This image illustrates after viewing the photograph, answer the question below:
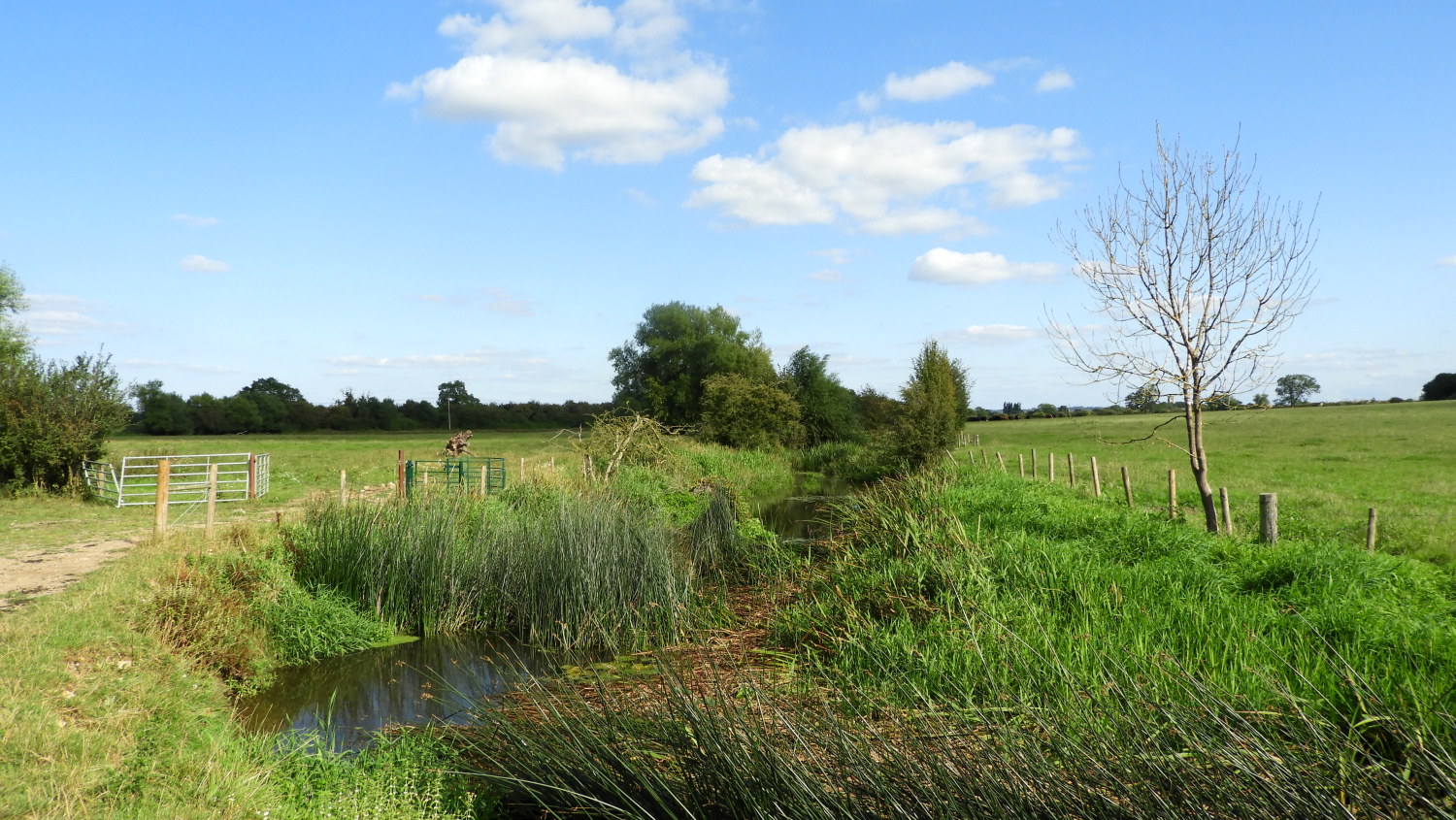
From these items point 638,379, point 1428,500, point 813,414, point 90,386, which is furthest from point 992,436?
point 90,386

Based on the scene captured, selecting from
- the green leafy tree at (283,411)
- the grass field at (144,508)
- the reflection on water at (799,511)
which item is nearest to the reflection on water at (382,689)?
the grass field at (144,508)

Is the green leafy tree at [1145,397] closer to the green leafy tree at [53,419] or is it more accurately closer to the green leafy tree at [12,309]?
the green leafy tree at [53,419]

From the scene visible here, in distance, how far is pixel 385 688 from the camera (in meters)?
7.90

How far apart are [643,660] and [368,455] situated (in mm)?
29280

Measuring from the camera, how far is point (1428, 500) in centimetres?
1741

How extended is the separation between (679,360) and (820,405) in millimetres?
10865

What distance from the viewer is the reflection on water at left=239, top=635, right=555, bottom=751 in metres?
6.86

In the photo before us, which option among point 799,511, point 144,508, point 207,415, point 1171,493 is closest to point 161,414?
point 207,415

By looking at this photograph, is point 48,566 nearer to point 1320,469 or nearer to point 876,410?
point 1320,469

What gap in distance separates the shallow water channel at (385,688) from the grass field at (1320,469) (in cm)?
722

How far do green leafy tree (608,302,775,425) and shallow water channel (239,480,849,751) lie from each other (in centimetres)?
3541

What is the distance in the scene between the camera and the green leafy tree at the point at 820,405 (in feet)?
146

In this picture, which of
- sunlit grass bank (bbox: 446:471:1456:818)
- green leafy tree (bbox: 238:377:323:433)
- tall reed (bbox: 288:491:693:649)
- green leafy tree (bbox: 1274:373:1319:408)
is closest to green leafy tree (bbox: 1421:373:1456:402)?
Result: green leafy tree (bbox: 1274:373:1319:408)

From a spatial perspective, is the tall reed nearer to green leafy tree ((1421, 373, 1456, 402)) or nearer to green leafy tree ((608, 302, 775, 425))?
green leafy tree ((608, 302, 775, 425))
